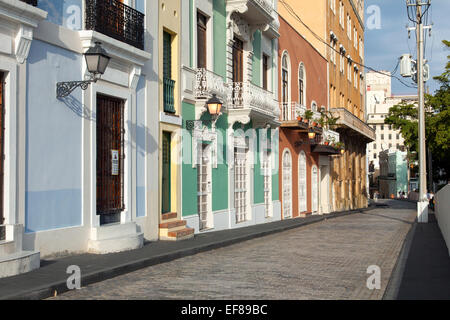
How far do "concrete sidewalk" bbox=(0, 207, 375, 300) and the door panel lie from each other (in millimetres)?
1191

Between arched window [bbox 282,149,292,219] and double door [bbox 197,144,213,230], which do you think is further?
arched window [bbox 282,149,292,219]

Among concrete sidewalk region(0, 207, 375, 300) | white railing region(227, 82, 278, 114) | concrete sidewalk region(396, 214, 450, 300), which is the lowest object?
concrete sidewalk region(396, 214, 450, 300)

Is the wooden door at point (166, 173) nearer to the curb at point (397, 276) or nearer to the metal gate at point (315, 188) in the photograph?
the curb at point (397, 276)

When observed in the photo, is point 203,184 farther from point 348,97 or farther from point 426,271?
point 348,97

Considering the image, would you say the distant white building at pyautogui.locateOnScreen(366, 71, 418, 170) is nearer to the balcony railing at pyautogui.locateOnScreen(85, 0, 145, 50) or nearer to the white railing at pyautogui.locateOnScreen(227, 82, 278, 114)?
the white railing at pyautogui.locateOnScreen(227, 82, 278, 114)

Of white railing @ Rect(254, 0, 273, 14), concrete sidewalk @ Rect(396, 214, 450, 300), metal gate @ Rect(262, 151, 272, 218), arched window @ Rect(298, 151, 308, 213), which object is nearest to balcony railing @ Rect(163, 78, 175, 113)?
white railing @ Rect(254, 0, 273, 14)

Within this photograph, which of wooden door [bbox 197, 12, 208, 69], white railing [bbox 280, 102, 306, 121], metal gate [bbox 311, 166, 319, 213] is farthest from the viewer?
metal gate [bbox 311, 166, 319, 213]

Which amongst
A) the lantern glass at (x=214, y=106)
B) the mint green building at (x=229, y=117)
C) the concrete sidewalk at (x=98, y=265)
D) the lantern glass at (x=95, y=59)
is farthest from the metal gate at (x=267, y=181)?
the lantern glass at (x=95, y=59)

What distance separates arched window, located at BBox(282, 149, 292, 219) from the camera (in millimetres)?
24234

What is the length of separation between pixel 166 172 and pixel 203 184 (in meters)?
2.28

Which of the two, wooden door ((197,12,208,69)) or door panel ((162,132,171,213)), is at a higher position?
wooden door ((197,12,208,69))

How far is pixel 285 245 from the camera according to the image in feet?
46.0

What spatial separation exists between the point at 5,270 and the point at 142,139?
557cm

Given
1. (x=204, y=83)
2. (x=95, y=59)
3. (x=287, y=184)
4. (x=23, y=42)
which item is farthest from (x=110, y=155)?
(x=287, y=184)
